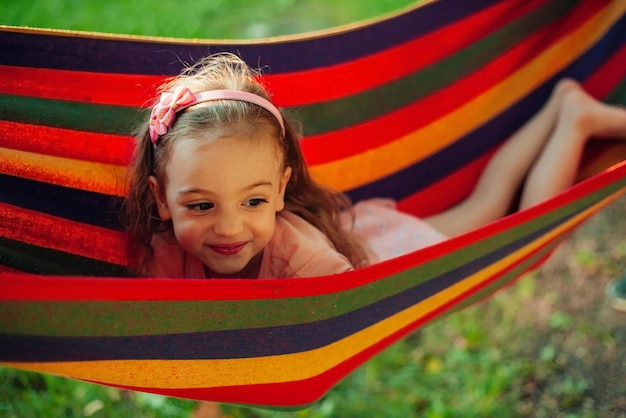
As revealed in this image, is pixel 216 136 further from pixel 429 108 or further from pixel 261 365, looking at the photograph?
pixel 429 108

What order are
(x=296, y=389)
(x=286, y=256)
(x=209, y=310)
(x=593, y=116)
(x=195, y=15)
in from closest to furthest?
(x=209, y=310) → (x=296, y=389) → (x=286, y=256) → (x=593, y=116) → (x=195, y=15)

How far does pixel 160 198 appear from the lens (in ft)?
4.59

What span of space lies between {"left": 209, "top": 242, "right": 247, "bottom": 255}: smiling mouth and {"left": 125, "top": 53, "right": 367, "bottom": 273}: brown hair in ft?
0.55

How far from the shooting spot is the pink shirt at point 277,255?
1.45 m

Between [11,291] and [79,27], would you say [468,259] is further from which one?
[79,27]

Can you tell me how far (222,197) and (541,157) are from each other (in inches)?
40.8

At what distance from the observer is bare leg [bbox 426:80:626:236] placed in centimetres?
190

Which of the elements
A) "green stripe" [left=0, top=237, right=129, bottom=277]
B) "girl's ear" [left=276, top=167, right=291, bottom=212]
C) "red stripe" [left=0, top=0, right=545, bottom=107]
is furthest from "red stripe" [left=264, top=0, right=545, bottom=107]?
"green stripe" [left=0, top=237, right=129, bottom=277]

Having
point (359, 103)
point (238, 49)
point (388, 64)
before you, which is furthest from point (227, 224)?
point (388, 64)

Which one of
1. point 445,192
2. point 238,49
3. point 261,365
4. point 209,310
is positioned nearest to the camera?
point 209,310

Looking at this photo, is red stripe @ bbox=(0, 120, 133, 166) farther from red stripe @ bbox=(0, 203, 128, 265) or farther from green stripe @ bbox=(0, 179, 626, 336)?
green stripe @ bbox=(0, 179, 626, 336)

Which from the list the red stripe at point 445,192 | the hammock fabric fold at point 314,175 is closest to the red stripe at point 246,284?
the hammock fabric fold at point 314,175

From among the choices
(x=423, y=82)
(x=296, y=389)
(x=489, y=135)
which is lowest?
(x=296, y=389)

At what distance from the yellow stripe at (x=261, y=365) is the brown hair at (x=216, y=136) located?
8.6 inches
